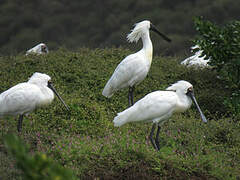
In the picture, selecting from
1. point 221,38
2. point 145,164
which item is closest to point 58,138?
point 145,164

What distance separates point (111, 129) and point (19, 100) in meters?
1.79

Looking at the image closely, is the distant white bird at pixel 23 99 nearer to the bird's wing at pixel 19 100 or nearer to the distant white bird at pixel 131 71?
the bird's wing at pixel 19 100

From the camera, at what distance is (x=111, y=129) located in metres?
8.96

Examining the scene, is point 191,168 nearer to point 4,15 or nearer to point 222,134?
point 222,134

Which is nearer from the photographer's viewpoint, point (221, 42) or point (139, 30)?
point (221, 42)

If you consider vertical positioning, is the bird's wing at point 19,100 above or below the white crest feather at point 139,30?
above

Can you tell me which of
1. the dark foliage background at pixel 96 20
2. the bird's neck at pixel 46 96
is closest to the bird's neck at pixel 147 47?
the bird's neck at pixel 46 96

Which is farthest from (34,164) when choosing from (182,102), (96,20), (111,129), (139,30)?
(96,20)

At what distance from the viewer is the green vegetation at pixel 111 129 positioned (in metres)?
7.11

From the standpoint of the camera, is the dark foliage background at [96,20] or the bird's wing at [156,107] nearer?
the bird's wing at [156,107]

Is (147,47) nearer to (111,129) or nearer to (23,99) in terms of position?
(111,129)

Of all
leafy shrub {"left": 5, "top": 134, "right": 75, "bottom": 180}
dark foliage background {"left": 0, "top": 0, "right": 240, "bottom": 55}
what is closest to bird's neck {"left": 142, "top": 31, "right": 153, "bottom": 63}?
leafy shrub {"left": 5, "top": 134, "right": 75, "bottom": 180}

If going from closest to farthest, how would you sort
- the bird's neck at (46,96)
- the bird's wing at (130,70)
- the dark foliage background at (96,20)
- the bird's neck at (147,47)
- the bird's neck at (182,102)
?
the bird's neck at (182,102) → the bird's neck at (46,96) → the bird's wing at (130,70) → the bird's neck at (147,47) → the dark foliage background at (96,20)

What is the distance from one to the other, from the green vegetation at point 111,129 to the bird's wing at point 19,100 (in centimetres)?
40
